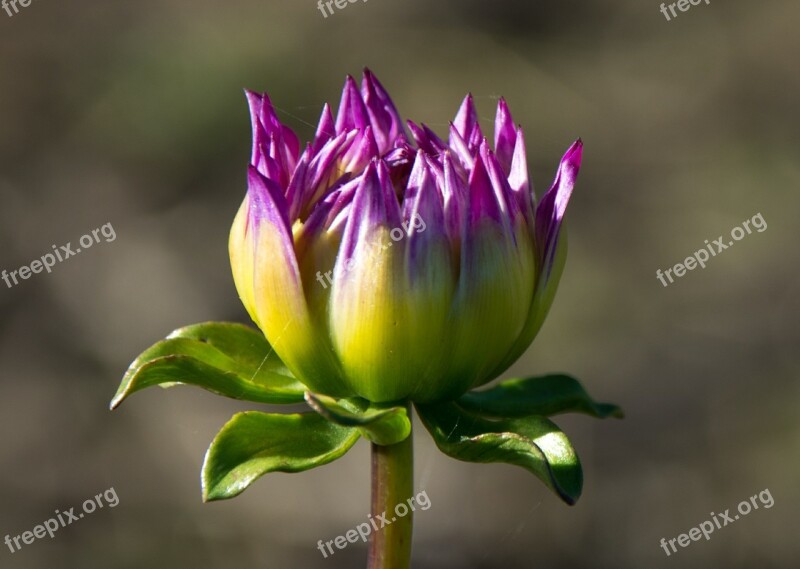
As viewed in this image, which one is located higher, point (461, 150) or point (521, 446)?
point (461, 150)

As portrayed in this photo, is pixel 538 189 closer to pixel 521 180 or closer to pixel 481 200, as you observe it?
pixel 521 180

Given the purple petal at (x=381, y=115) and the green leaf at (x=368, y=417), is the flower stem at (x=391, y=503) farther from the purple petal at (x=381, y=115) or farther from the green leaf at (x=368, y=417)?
the purple petal at (x=381, y=115)

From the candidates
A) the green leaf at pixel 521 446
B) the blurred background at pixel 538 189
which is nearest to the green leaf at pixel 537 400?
the green leaf at pixel 521 446

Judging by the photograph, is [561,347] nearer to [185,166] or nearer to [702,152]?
[702,152]

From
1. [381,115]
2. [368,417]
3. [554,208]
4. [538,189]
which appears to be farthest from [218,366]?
[538,189]

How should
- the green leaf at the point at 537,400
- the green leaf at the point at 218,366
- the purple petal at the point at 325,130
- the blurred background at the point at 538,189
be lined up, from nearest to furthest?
the green leaf at the point at 218,366
the purple petal at the point at 325,130
the green leaf at the point at 537,400
the blurred background at the point at 538,189

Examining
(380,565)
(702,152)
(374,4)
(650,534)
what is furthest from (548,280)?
(374,4)
